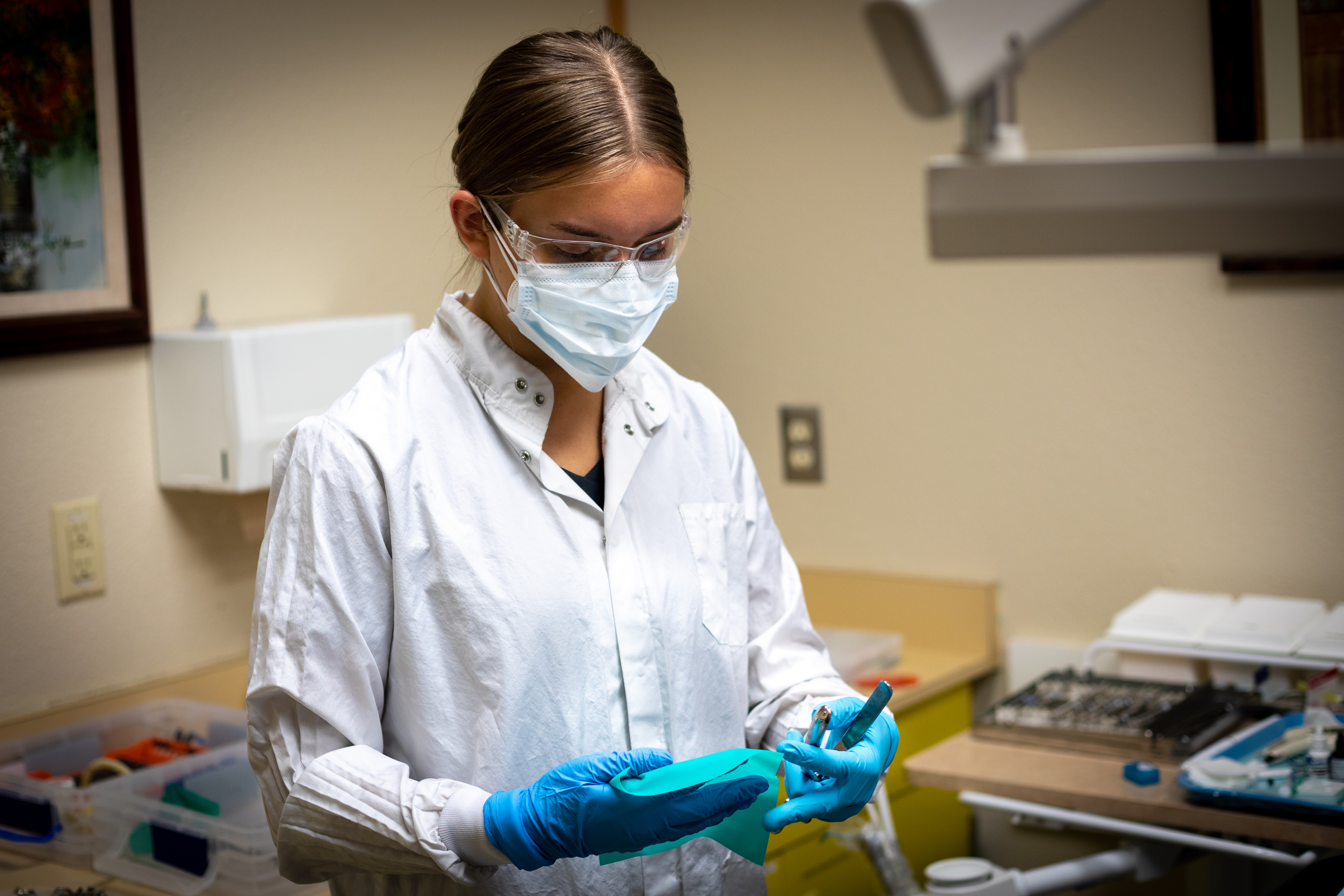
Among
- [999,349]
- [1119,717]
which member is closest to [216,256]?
[999,349]

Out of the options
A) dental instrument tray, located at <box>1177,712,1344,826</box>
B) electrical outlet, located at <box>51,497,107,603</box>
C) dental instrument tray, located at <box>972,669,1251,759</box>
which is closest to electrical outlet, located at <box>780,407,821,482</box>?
dental instrument tray, located at <box>972,669,1251,759</box>

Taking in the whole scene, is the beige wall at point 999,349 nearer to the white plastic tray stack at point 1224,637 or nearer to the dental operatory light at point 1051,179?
the white plastic tray stack at point 1224,637

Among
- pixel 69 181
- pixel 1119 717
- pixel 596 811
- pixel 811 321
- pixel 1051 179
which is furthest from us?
pixel 811 321

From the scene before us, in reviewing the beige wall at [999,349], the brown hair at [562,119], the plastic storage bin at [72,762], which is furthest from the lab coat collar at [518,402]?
the beige wall at [999,349]

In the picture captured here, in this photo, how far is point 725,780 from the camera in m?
1.10

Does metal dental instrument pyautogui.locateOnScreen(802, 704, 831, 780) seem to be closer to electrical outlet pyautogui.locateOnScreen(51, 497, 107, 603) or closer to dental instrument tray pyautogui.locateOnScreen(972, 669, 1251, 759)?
dental instrument tray pyautogui.locateOnScreen(972, 669, 1251, 759)

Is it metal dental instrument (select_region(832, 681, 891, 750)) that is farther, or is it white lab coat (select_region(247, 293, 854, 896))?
metal dental instrument (select_region(832, 681, 891, 750))

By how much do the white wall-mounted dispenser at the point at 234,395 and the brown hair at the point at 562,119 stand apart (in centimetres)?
69

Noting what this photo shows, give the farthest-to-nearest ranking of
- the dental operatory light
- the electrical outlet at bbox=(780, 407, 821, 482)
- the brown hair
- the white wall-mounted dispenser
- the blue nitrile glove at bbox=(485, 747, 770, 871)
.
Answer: the electrical outlet at bbox=(780, 407, 821, 482) → the white wall-mounted dispenser → the brown hair → the blue nitrile glove at bbox=(485, 747, 770, 871) → the dental operatory light

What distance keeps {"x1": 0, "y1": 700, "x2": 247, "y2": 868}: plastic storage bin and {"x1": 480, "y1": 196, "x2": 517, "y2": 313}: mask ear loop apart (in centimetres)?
65

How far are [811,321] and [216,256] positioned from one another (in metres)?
1.18

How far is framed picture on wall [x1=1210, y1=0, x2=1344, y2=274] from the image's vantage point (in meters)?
2.01

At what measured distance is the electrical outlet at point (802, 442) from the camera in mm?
2660

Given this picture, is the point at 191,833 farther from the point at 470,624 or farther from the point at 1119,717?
the point at 1119,717
